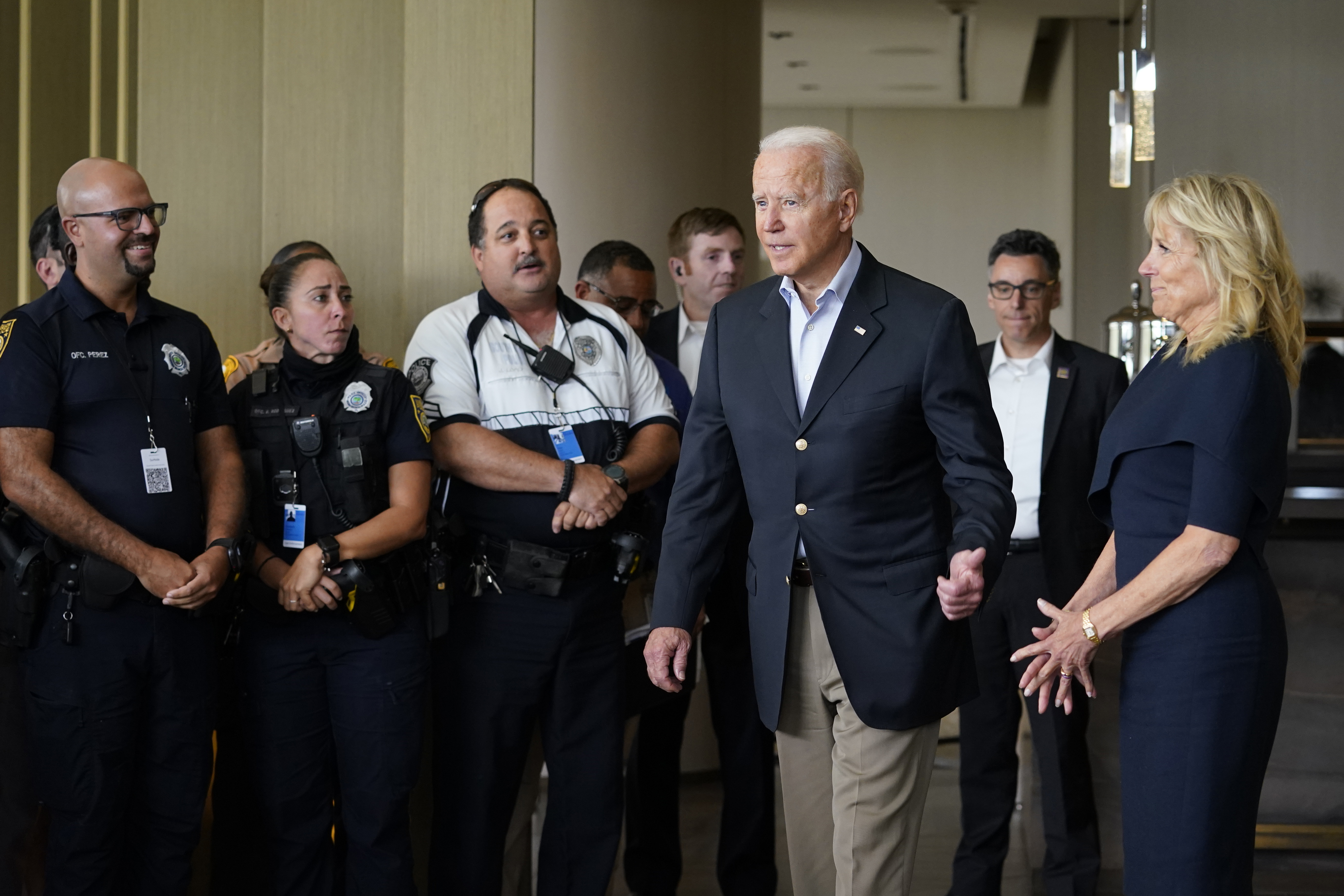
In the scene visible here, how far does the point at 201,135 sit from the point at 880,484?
236 centimetres

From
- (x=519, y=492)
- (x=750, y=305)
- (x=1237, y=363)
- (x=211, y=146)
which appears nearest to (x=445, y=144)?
(x=211, y=146)

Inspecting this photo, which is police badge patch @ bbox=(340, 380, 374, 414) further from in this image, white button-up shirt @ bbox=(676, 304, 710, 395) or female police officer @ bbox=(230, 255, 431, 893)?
white button-up shirt @ bbox=(676, 304, 710, 395)

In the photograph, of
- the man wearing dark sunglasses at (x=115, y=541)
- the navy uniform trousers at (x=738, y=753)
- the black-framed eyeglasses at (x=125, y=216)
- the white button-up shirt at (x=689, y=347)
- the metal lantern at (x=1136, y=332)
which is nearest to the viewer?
the man wearing dark sunglasses at (x=115, y=541)

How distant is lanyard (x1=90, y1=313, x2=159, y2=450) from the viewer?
110 inches

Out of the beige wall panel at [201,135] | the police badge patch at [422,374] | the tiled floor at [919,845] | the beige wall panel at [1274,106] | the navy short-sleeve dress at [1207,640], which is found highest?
the beige wall panel at [1274,106]

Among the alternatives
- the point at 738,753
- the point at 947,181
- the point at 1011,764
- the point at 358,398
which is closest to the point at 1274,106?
the point at 947,181

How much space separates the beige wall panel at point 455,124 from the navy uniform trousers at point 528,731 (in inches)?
40.1

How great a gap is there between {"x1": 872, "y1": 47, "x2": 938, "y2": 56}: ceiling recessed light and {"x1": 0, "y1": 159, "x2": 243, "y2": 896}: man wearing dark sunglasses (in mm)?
8120

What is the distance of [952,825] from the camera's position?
459cm

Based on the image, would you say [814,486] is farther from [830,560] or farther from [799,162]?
[799,162]

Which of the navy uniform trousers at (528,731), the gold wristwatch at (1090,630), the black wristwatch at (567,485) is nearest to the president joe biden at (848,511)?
the gold wristwatch at (1090,630)

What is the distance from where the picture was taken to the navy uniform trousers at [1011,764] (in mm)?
3635

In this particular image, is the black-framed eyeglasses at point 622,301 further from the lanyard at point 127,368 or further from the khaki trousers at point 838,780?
the khaki trousers at point 838,780

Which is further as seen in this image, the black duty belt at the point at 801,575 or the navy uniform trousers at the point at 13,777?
the navy uniform trousers at the point at 13,777
